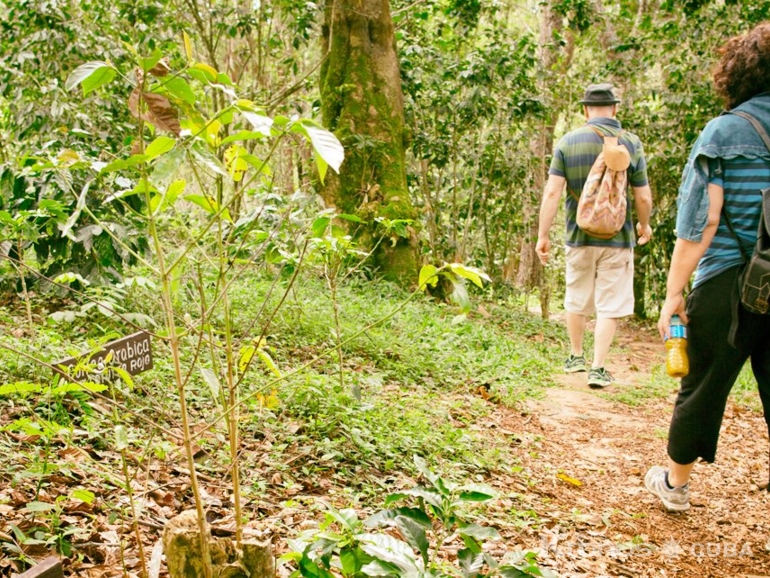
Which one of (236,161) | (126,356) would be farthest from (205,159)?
(126,356)

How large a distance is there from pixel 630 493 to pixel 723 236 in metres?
1.44

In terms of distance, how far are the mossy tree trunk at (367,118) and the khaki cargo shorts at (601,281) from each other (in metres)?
2.30

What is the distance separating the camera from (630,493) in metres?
3.56

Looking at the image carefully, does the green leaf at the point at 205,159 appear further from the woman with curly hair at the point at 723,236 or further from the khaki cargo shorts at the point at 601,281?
the khaki cargo shorts at the point at 601,281

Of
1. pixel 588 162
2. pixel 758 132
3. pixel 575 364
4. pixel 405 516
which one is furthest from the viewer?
pixel 575 364

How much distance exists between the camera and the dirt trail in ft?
9.14

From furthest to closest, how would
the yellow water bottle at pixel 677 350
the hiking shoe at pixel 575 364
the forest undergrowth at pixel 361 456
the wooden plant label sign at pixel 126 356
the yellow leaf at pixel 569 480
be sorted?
the hiking shoe at pixel 575 364 → the yellow leaf at pixel 569 480 → the yellow water bottle at pixel 677 350 → the wooden plant label sign at pixel 126 356 → the forest undergrowth at pixel 361 456

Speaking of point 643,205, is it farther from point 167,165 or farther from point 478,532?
point 167,165

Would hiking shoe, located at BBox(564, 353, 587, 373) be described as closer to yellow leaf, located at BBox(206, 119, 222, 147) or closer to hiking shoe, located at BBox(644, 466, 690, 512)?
hiking shoe, located at BBox(644, 466, 690, 512)

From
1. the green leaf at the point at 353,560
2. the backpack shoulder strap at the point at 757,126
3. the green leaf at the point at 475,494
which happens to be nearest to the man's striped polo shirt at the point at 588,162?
the backpack shoulder strap at the point at 757,126

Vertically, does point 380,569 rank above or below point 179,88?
below

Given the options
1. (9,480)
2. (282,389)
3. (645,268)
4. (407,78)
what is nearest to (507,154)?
(407,78)

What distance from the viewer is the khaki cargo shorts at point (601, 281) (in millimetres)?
5379

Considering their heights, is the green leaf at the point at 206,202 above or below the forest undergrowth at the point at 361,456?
above
